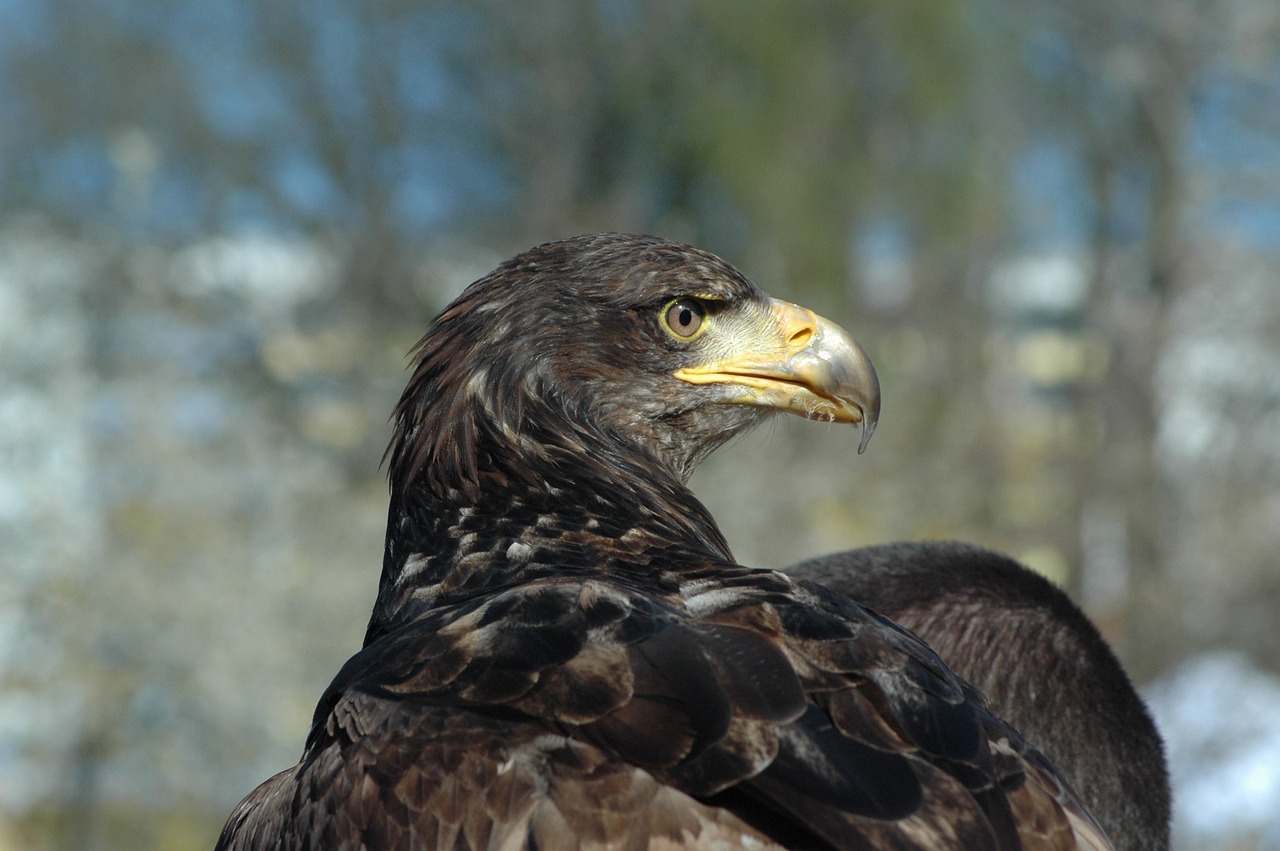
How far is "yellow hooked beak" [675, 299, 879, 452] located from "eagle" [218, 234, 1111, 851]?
0.39 m

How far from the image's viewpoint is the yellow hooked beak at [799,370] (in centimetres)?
304

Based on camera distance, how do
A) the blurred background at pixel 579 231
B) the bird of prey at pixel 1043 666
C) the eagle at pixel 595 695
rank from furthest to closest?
the blurred background at pixel 579 231 → the bird of prey at pixel 1043 666 → the eagle at pixel 595 695

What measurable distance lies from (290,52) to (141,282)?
10.2 feet

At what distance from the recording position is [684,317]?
2.99 meters

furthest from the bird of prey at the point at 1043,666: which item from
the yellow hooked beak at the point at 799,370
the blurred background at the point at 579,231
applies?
the blurred background at the point at 579,231

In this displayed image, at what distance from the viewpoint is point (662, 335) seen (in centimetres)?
296

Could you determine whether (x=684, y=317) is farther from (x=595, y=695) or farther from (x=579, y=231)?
(x=579, y=231)

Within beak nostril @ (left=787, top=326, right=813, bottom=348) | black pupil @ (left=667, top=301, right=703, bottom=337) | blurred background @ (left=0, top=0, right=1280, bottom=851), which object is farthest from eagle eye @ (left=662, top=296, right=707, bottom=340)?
Result: blurred background @ (left=0, top=0, right=1280, bottom=851)

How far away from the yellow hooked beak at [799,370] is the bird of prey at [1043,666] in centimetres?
35

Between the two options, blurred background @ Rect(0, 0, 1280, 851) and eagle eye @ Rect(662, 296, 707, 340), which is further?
blurred background @ Rect(0, 0, 1280, 851)

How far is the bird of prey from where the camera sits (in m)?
2.71

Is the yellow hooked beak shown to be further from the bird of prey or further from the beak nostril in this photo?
the bird of prey

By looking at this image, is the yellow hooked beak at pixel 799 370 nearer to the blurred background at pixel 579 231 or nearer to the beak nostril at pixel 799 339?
the beak nostril at pixel 799 339

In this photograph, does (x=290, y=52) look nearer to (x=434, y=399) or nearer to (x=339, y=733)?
(x=434, y=399)
